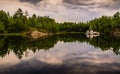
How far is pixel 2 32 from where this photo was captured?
177000 millimetres

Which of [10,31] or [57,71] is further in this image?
[10,31]

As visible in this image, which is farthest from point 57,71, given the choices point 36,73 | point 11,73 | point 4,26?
point 4,26

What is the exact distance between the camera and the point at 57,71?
31125 millimetres

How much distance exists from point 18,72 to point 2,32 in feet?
492

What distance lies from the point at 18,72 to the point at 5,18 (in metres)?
160

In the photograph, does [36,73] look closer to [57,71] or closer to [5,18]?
[57,71]

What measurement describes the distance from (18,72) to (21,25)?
15485 cm

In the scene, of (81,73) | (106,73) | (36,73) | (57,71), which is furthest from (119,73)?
(36,73)

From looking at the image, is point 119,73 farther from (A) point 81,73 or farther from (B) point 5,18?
(B) point 5,18

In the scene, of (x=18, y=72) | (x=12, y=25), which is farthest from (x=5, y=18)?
(x=18, y=72)

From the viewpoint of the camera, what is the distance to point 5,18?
18625 cm

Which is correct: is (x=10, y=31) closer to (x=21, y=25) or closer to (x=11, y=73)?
(x=21, y=25)

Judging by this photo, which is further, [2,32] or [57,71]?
[2,32]

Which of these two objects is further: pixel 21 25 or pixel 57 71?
pixel 21 25
